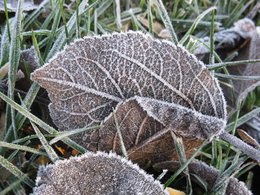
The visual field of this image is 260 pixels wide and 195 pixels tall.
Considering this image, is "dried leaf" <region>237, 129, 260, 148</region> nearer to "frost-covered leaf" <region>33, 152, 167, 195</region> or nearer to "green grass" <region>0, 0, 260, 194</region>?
"green grass" <region>0, 0, 260, 194</region>

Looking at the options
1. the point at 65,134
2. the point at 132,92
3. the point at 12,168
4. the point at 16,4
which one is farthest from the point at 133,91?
the point at 16,4

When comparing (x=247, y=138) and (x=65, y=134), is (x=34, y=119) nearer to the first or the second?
(x=65, y=134)

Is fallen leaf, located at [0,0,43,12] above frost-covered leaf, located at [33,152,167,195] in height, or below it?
above

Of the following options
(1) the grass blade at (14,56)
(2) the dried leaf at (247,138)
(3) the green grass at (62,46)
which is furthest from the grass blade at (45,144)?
(2) the dried leaf at (247,138)

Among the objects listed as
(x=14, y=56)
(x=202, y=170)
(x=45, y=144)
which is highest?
(x=14, y=56)

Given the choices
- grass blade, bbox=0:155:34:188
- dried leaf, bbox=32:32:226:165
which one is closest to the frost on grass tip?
dried leaf, bbox=32:32:226:165

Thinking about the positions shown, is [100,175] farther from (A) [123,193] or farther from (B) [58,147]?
(B) [58,147]
